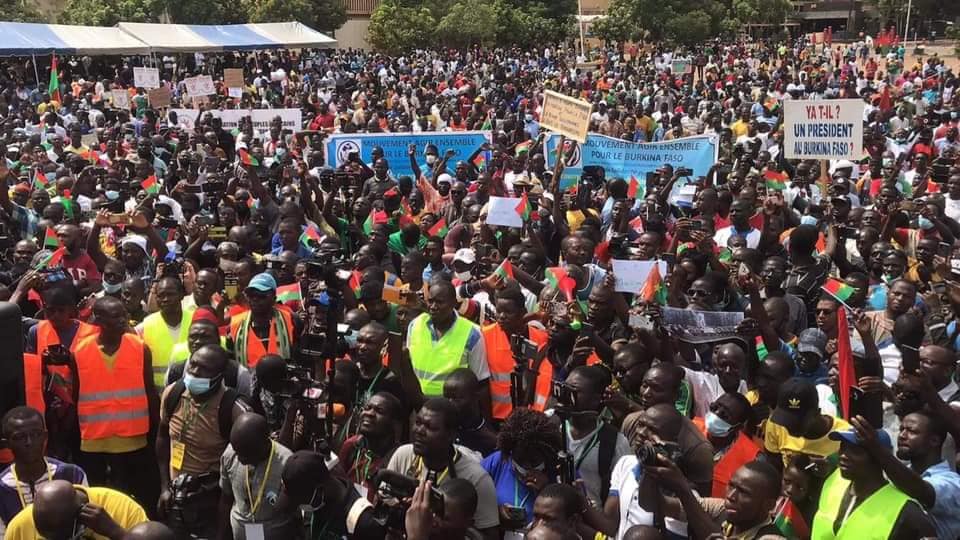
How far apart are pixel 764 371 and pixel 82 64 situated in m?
30.9

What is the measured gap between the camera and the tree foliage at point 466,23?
4162cm

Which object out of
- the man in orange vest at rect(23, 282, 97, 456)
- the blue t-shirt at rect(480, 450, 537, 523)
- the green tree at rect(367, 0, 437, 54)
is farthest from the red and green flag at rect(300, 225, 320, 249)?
the green tree at rect(367, 0, 437, 54)

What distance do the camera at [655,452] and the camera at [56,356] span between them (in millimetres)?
3008

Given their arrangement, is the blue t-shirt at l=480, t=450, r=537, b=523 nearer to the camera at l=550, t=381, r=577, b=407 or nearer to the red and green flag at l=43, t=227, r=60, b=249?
the camera at l=550, t=381, r=577, b=407

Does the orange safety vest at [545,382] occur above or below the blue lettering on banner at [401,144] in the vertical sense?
below

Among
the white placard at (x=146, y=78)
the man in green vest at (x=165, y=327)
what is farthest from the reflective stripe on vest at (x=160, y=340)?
the white placard at (x=146, y=78)

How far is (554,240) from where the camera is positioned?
866 centimetres

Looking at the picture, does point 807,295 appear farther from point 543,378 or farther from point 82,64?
point 82,64

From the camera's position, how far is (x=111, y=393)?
502cm

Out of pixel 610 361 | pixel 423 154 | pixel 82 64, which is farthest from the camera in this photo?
pixel 82 64

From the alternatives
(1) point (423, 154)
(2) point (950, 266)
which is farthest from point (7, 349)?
(1) point (423, 154)

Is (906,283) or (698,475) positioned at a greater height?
(906,283)

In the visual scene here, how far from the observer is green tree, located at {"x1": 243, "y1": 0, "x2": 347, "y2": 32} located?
44531 millimetres

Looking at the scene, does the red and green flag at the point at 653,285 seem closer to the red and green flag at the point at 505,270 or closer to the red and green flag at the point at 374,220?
the red and green flag at the point at 505,270
